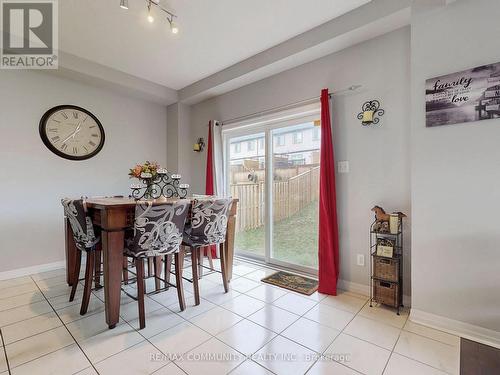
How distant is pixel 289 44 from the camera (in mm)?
2762

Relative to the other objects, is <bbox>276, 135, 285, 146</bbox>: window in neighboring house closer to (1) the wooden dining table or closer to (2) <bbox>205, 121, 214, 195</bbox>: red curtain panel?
(2) <bbox>205, 121, 214, 195</bbox>: red curtain panel

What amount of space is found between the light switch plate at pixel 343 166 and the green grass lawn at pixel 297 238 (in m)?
0.52

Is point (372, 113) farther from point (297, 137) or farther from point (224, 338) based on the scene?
point (224, 338)

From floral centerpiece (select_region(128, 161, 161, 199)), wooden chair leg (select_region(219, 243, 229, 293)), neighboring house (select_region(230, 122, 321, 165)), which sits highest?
neighboring house (select_region(230, 122, 321, 165))

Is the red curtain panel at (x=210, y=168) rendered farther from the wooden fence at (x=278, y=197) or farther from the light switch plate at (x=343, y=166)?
the light switch plate at (x=343, y=166)

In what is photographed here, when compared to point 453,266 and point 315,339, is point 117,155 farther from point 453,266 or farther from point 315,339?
point 453,266

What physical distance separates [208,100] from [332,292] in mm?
3388

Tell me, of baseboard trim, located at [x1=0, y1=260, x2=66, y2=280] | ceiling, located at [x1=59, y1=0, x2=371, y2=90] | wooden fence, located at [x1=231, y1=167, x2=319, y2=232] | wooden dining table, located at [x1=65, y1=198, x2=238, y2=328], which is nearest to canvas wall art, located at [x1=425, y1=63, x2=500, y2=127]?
ceiling, located at [x1=59, y1=0, x2=371, y2=90]

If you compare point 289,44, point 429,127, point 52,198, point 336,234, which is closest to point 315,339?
point 336,234

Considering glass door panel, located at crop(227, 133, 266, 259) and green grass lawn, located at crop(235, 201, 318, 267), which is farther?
glass door panel, located at crop(227, 133, 266, 259)

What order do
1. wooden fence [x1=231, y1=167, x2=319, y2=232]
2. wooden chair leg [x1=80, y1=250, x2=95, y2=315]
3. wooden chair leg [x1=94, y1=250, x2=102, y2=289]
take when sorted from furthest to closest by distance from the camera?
wooden fence [x1=231, y1=167, x2=319, y2=232] → wooden chair leg [x1=94, y1=250, x2=102, y2=289] → wooden chair leg [x1=80, y1=250, x2=95, y2=315]

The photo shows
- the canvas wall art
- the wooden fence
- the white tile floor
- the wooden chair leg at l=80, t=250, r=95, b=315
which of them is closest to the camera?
the white tile floor

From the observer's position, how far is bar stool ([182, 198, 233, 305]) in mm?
2314

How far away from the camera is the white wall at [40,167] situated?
9.80ft
